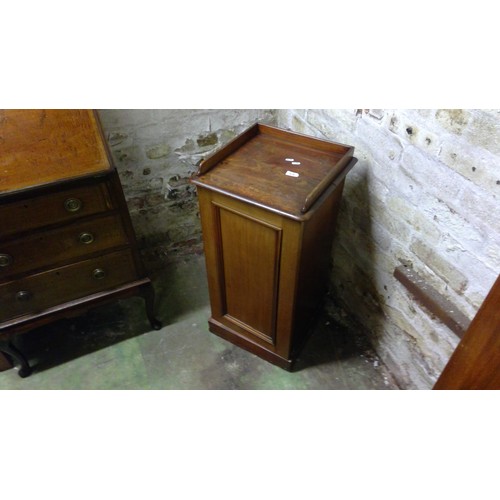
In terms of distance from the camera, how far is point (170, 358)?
1.89m

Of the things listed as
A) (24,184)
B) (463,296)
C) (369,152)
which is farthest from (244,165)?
(463,296)

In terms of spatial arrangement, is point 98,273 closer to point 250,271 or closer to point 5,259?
point 5,259

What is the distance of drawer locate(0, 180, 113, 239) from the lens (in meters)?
1.27

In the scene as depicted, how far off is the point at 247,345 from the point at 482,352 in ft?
3.79

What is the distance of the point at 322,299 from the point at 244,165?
2.95ft

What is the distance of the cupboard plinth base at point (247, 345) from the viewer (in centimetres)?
180

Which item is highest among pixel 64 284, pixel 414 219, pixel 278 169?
pixel 278 169

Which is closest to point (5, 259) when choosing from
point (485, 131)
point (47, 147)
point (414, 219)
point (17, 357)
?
point (47, 147)

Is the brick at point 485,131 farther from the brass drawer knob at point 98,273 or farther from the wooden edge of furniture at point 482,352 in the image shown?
the brass drawer knob at point 98,273

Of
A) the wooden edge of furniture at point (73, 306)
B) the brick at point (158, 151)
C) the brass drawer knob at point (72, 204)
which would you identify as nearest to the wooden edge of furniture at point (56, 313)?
the wooden edge of furniture at point (73, 306)

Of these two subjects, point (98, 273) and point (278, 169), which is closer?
point (278, 169)

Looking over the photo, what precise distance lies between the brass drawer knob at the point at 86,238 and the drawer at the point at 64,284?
96 mm

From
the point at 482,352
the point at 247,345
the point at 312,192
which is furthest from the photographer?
the point at 247,345

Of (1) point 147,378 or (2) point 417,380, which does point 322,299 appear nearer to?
(2) point 417,380
